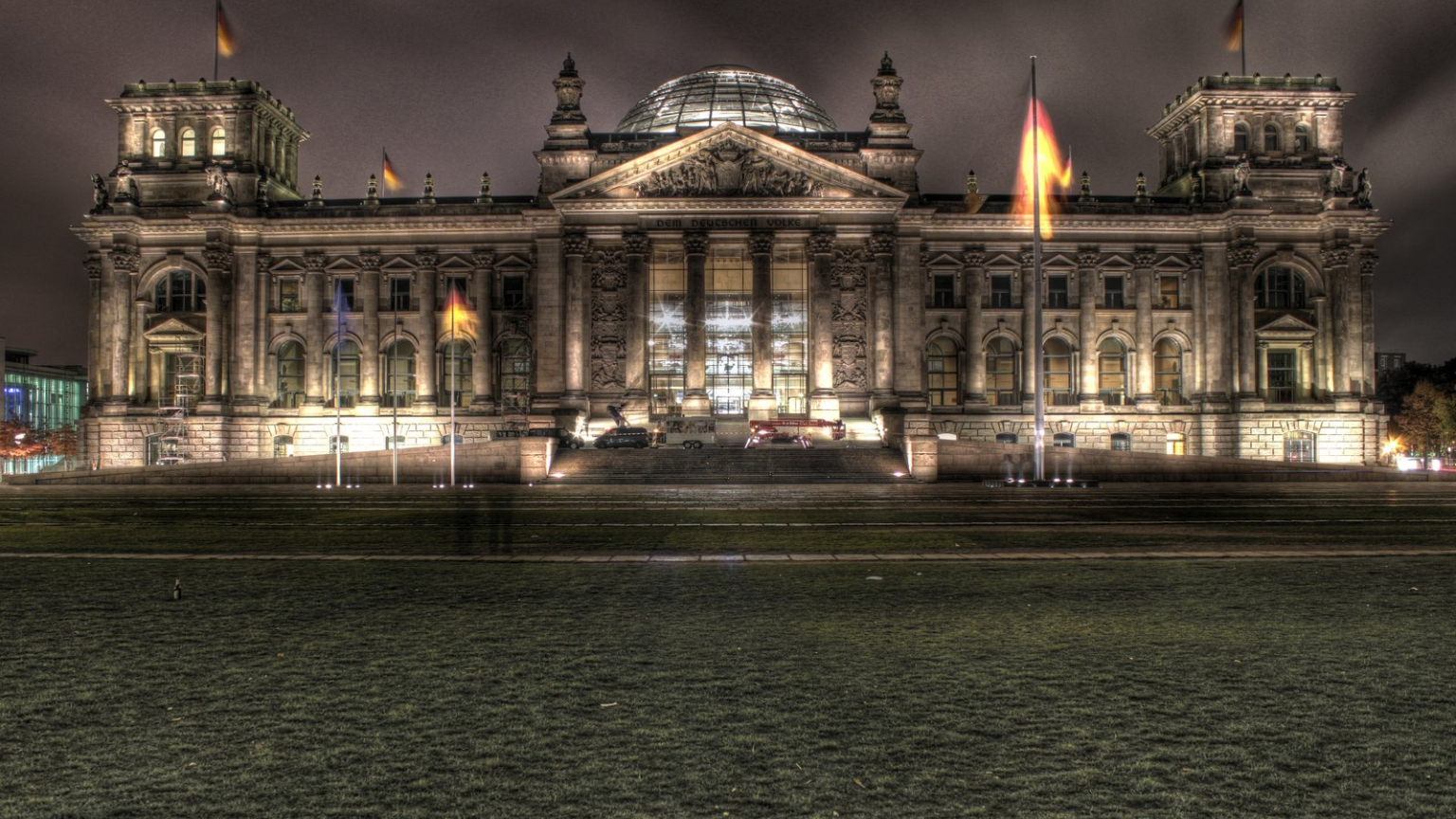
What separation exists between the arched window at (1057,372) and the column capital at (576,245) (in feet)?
101

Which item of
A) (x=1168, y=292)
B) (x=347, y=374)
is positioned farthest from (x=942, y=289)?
(x=347, y=374)

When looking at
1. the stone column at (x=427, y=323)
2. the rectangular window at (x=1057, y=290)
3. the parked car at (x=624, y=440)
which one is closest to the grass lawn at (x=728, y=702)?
the parked car at (x=624, y=440)

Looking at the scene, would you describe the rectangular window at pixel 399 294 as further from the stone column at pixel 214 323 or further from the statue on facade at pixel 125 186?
the statue on facade at pixel 125 186

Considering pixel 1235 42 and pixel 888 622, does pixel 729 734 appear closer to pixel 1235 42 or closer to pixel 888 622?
pixel 888 622

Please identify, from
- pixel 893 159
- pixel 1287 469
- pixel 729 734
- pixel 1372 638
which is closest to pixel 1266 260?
pixel 893 159

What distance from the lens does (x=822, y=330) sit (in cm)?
6625

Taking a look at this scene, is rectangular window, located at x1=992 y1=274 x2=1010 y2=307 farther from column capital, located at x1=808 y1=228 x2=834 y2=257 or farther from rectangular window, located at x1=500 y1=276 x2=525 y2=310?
rectangular window, located at x1=500 y1=276 x2=525 y2=310

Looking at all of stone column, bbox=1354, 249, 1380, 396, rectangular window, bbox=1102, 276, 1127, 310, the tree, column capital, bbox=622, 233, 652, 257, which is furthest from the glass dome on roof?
the tree

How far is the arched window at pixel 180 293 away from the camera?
7069 centimetres

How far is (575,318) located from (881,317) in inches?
743

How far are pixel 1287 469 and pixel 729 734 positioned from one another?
45.0 meters

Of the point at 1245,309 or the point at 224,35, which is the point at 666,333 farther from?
the point at 1245,309

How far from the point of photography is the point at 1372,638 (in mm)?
8766

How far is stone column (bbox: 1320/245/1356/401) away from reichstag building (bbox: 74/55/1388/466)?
0.45 feet
